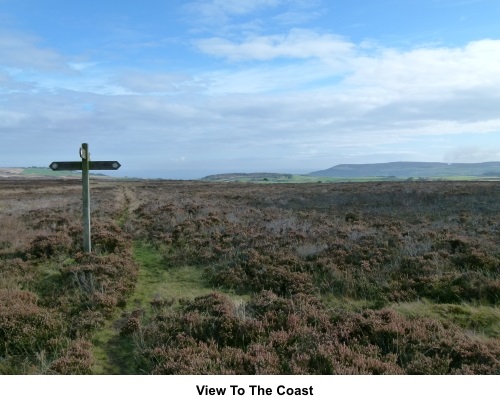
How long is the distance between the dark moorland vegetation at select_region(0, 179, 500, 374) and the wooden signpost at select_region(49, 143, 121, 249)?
579 mm

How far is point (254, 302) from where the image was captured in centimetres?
742

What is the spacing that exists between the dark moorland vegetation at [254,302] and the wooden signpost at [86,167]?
58cm

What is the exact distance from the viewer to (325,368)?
5.11m

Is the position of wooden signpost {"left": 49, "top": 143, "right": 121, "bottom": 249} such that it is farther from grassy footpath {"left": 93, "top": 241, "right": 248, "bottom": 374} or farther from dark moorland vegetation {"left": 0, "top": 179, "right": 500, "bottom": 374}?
grassy footpath {"left": 93, "top": 241, "right": 248, "bottom": 374}

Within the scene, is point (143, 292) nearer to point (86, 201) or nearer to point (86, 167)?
point (86, 201)

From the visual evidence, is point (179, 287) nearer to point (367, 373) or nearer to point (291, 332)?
point (291, 332)

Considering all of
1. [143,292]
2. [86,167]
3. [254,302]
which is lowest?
[143,292]

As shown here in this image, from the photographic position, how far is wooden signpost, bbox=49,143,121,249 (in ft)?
36.0

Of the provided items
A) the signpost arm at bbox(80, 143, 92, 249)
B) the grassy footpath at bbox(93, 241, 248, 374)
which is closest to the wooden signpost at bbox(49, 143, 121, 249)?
the signpost arm at bbox(80, 143, 92, 249)

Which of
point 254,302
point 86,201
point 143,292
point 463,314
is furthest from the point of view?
point 86,201

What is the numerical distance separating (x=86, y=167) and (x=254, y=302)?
6.72 metres

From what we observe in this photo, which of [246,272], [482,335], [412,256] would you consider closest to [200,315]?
[246,272]

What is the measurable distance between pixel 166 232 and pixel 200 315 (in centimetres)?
832

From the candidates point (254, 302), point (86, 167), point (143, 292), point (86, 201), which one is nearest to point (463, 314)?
point (254, 302)
